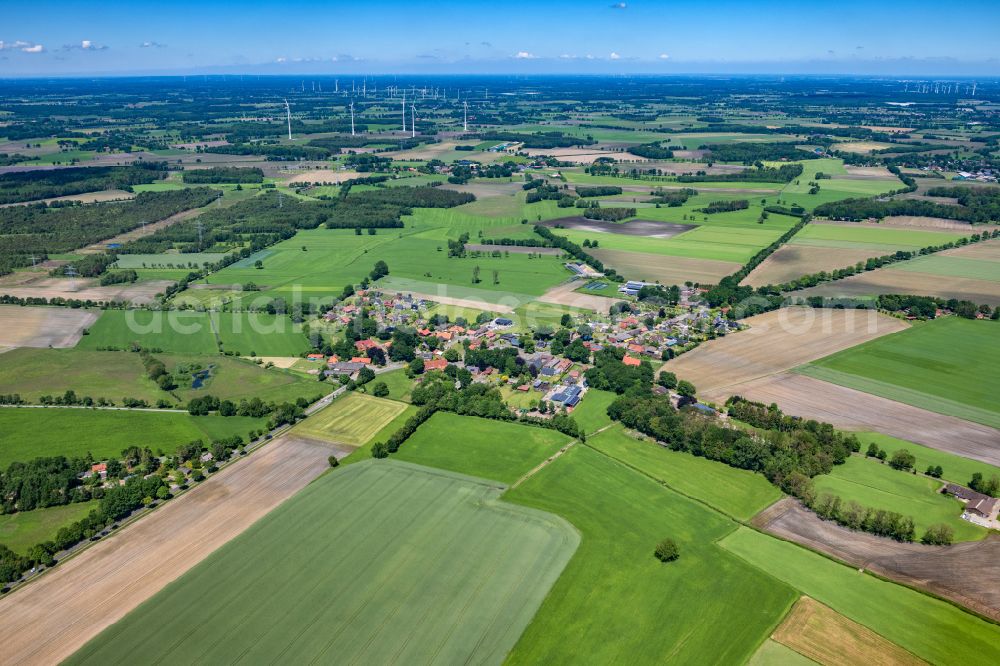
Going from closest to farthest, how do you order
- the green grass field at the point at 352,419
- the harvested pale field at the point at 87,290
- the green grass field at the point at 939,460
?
the green grass field at the point at 939,460 → the green grass field at the point at 352,419 → the harvested pale field at the point at 87,290

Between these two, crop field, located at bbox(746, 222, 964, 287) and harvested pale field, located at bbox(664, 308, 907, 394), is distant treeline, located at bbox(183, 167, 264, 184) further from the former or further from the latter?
harvested pale field, located at bbox(664, 308, 907, 394)

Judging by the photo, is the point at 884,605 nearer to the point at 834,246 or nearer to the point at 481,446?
the point at 481,446

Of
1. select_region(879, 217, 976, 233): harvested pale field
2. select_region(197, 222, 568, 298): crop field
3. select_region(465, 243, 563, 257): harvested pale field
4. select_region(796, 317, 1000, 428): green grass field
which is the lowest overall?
select_region(796, 317, 1000, 428): green grass field

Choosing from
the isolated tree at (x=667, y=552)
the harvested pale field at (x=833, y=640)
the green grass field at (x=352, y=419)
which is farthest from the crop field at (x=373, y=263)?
the harvested pale field at (x=833, y=640)

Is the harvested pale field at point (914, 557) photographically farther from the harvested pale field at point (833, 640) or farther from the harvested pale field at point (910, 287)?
the harvested pale field at point (910, 287)

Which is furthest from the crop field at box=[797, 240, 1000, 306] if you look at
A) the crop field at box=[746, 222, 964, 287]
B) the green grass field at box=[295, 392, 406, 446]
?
the green grass field at box=[295, 392, 406, 446]
